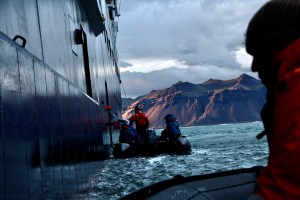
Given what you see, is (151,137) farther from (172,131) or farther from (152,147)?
(172,131)

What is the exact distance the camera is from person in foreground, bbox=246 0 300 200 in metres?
1.29

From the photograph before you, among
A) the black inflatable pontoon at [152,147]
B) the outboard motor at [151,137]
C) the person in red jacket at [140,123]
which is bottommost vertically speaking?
the black inflatable pontoon at [152,147]

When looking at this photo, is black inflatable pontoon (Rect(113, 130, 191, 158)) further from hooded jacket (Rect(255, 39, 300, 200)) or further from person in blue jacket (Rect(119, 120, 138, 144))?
hooded jacket (Rect(255, 39, 300, 200))

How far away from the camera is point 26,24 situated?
4.98 m

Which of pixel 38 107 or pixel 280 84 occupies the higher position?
pixel 38 107

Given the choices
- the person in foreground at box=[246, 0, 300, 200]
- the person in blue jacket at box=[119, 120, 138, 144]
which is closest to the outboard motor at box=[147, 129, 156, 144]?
the person in blue jacket at box=[119, 120, 138, 144]

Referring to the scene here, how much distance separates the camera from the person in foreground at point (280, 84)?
1.29 m

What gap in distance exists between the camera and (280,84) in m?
1.39

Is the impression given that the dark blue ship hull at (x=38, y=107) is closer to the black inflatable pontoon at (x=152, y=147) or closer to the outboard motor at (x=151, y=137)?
the black inflatable pontoon at (x=152, y=147)

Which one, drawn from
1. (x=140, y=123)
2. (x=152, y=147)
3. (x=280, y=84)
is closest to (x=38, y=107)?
(x=280, y=84)

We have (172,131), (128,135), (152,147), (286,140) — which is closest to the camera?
(286,140)

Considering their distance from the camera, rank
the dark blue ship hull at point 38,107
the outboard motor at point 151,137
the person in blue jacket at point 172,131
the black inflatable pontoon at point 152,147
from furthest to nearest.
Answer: the person in blue jacket at point 172,131
the outboard motor at point 151,137
the black inflatable pontoon at point 152,147
the dark blue ship hull at point 38,107

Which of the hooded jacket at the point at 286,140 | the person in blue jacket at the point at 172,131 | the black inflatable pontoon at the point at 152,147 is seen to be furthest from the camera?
the person in blue jacket at the point at 172,131

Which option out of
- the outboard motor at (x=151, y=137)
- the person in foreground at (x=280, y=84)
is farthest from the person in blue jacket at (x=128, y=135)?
the person in foreground at (x=280, y=84)
